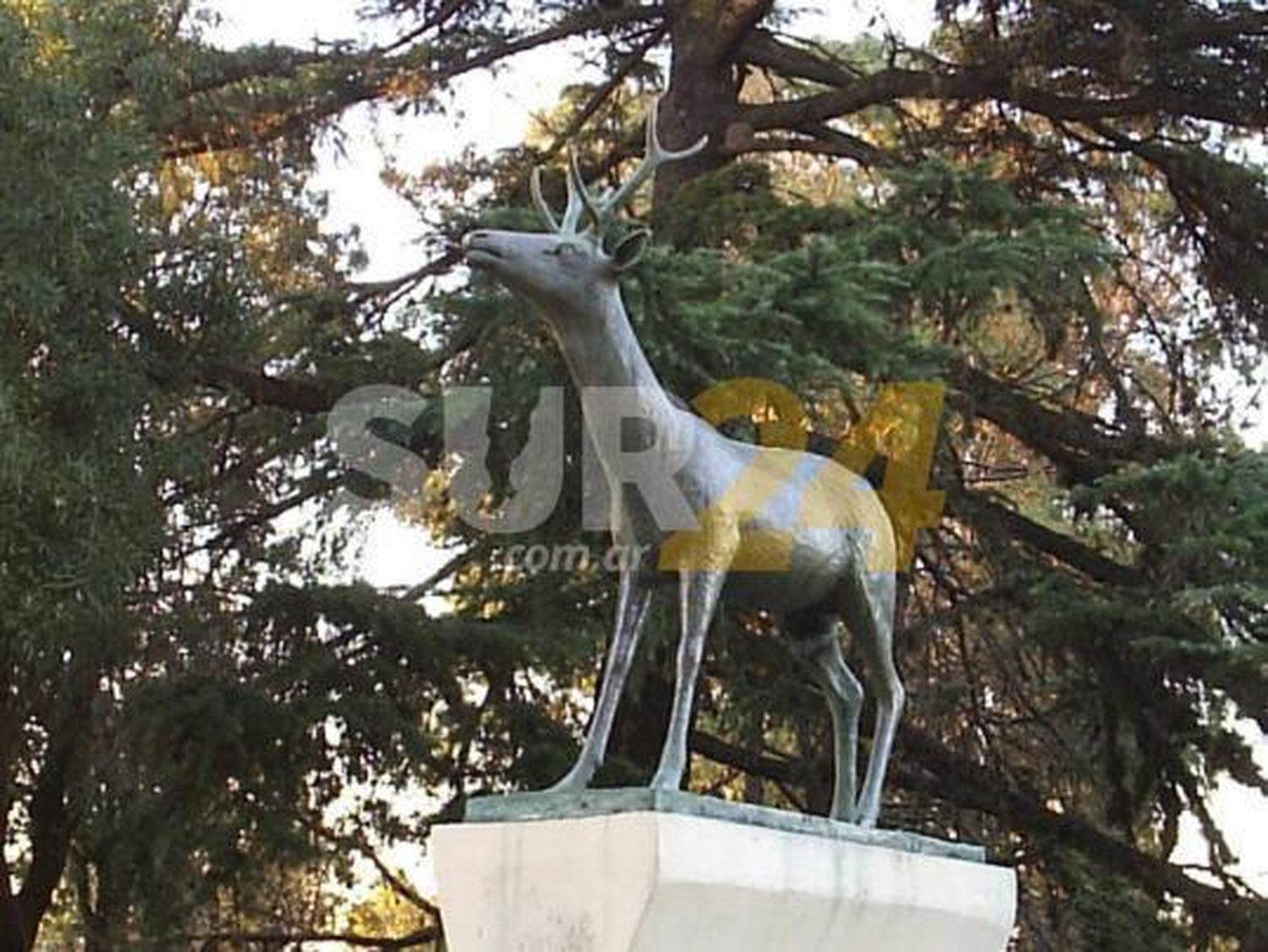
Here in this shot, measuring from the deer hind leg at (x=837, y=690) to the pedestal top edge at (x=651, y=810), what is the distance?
0.27 m

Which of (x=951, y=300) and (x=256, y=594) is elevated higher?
(x=951, y=300)

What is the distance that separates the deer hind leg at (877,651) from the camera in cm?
546

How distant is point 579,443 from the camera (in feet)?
27.2

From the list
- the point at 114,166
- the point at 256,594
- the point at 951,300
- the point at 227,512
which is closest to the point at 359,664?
the point at 256,594

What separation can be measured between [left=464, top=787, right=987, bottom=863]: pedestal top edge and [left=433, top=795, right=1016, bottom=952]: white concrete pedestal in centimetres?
2

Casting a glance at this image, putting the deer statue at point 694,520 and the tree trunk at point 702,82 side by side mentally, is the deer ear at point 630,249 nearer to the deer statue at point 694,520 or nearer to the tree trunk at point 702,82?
the deer statue at point 694,520

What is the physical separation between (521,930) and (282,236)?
7690 mm

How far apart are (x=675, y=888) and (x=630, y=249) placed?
1.45 m

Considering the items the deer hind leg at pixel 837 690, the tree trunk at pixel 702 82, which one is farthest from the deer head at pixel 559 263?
the tree trunk at pixel 702 82

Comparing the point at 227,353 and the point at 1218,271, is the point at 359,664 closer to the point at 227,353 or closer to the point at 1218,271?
the point at 227,353

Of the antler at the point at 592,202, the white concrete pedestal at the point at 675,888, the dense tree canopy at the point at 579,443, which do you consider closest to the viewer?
the white concrete pedestal at the point at 675,888

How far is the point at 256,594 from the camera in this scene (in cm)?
955

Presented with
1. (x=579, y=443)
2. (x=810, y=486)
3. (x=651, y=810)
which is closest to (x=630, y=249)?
(x=810, y=486)

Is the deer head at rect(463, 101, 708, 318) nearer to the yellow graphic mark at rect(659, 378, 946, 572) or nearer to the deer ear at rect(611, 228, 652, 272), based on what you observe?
the deer ear at rect(611, 228, 652, 272)
